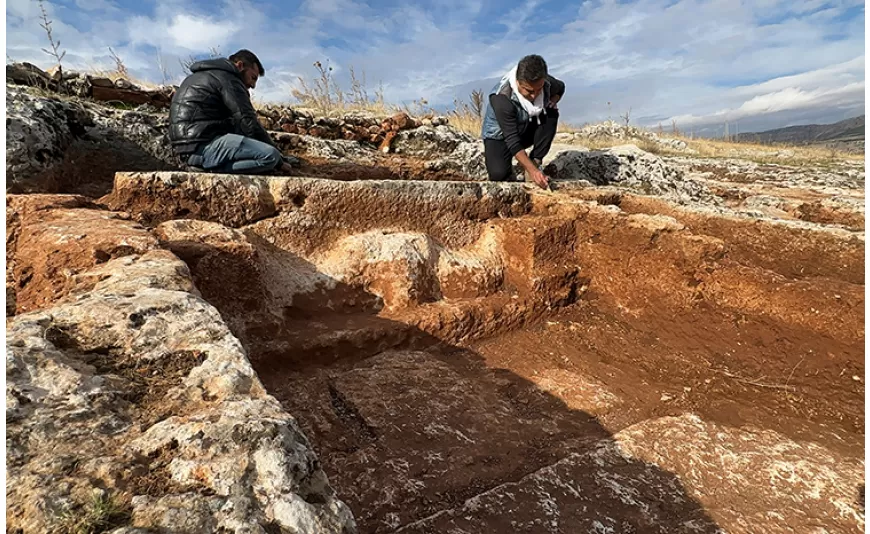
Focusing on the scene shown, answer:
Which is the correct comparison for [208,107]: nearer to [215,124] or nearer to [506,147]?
[215,124]

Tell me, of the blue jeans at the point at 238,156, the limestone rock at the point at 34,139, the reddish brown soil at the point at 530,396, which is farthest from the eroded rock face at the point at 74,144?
the reddish brown soil at the point at 530,396

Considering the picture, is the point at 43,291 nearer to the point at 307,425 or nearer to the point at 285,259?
the point at 307,425

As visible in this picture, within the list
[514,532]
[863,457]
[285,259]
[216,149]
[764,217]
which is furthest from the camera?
[216,149]

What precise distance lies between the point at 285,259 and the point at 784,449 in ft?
8.96

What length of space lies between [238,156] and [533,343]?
8.81ft

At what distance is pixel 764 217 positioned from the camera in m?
3.47

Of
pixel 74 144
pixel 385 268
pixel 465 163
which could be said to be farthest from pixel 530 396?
pixel 465 163

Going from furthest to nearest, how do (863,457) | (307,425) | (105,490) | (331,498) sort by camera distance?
1. (307,425)
2. (863,457)
3. (331,498)
4. (105,490)

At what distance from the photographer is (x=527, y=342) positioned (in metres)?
3.18

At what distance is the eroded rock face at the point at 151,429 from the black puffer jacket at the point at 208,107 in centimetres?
288

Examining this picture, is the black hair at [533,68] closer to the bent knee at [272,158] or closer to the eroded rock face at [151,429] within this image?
the bent knee at [272,158]

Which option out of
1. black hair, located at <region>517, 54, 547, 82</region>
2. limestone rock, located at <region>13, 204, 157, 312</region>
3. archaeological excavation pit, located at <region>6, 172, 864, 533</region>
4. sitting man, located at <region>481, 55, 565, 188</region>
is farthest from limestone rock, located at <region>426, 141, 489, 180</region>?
limestone rock, located at <region>13, 204, 157, 312</region>

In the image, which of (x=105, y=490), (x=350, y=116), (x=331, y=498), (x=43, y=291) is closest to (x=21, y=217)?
(x=43, y=291)

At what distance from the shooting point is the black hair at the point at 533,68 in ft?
14.2
